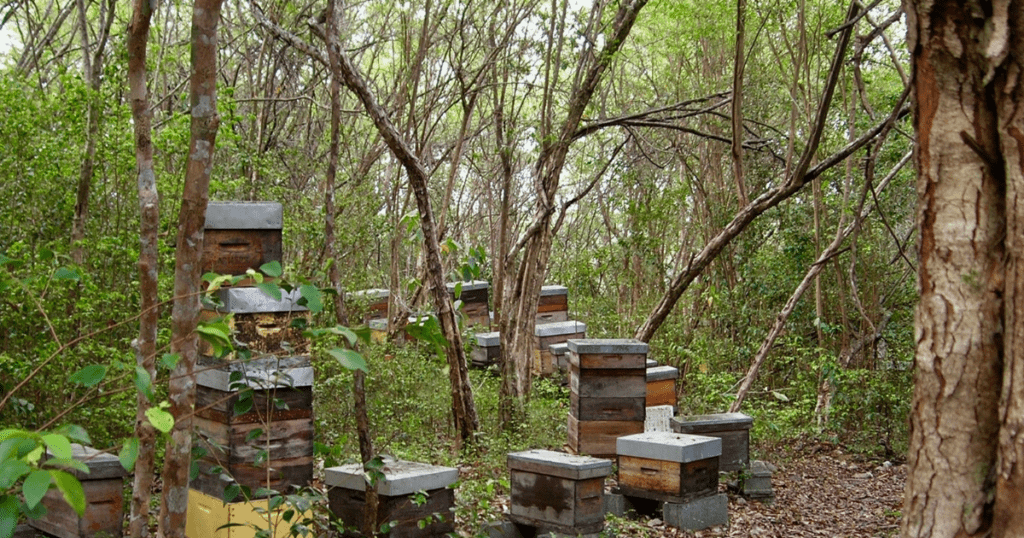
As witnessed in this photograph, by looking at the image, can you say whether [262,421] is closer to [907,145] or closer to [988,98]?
[988,98]

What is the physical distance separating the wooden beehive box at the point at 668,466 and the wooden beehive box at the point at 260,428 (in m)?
2.21

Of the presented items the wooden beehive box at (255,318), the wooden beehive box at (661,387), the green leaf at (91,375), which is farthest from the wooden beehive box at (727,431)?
the green leaf at (91,375)

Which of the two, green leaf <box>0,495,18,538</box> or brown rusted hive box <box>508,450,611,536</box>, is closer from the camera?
green leaf <box>0,495,18,538</box>

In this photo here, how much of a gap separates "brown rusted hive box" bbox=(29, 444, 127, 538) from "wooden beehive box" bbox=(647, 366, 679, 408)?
4.22 meters

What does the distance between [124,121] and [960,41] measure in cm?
417

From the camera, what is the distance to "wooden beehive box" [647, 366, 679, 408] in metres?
6.88

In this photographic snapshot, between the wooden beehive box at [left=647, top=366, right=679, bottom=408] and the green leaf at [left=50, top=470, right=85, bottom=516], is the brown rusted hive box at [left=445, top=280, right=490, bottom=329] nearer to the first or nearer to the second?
the wooden beehive box at [left=647, top=366, right=679, bottom=408]

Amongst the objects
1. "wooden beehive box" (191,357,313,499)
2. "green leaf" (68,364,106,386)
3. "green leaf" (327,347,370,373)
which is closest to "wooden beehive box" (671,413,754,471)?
"wooden beehive box" (191,357,313,499)

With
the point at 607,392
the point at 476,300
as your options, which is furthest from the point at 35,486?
the point at 476,300

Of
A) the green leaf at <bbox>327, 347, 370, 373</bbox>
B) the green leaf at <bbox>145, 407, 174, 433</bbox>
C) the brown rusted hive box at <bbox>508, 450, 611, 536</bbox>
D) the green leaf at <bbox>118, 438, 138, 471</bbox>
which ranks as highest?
the green leaf at <bbox>327, 347, 370, 373</bbox>

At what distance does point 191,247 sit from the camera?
2564 millimetres

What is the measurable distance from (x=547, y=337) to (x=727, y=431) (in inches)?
141

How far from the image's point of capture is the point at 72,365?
14.2ft

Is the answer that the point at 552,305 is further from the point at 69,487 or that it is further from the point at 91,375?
the point at 69,487
